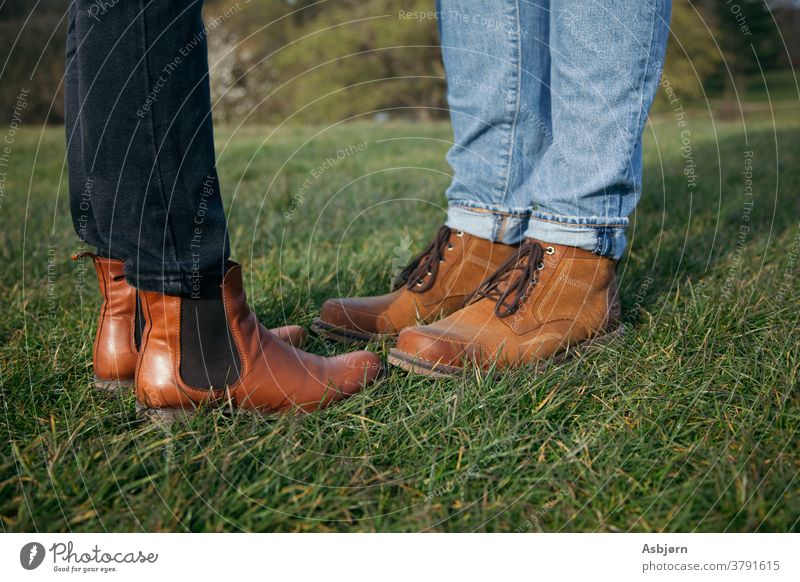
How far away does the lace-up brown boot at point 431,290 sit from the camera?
5.69ft

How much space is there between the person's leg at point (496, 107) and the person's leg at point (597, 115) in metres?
0.14

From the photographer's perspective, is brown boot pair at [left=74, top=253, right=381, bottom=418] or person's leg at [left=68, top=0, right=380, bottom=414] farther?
brown boot pair at [left=74, top=253, right=381, bottom=418]

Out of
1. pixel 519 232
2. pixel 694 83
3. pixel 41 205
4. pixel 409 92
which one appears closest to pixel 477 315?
pixel 519 232

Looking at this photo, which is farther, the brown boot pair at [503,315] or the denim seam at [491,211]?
the denim seam at [491,211]

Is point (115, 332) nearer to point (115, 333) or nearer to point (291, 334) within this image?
point (115, 333)

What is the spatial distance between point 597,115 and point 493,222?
1.32 ft

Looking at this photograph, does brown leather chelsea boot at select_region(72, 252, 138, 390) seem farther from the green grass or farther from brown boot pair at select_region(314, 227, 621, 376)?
brown boot pair at select_region(314, 227, 621, 376)

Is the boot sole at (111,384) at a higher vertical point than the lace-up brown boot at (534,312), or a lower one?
lower

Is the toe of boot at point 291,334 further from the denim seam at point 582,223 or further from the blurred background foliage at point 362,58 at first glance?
the blurred background foliage at point 362,58

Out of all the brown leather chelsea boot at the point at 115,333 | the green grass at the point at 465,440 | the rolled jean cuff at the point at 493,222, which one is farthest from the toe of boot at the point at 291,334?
the rolled jean cuff at the point at 493,222

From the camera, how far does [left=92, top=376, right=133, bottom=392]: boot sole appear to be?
4.55 feet

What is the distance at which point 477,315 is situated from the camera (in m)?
1.58
